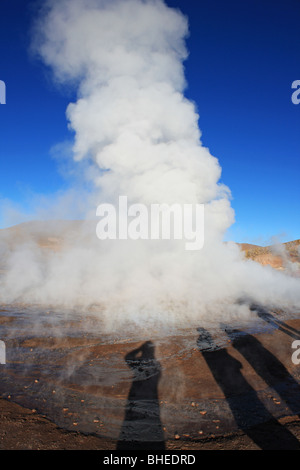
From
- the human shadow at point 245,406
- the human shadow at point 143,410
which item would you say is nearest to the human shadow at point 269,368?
the human shadow at point 245,406

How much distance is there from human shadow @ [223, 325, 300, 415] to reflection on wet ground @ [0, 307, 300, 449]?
0.06ft

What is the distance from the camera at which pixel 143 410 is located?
3.11 m

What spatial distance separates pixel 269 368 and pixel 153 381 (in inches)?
87.8

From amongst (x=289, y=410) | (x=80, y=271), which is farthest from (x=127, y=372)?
(x=80, y=271)

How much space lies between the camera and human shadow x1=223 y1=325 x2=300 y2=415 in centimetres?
356

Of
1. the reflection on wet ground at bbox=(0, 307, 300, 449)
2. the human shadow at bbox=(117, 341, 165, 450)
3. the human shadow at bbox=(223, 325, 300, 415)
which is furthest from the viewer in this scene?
the human shadow at bbox=(223, 325, 300, 415)

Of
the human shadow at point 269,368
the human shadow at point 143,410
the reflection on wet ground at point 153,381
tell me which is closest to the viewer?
the human shadow at point 143,410

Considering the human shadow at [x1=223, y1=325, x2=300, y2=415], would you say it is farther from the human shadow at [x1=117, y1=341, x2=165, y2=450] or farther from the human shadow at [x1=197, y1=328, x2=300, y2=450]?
the human shadow at [x1=117, y1=341, x2=165, y2=450]

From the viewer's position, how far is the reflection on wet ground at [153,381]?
2.85 m

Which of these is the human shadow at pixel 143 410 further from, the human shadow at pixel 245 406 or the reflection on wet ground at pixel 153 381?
the human shadow at pixel 245 406

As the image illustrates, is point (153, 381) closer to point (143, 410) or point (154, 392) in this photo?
point (154, 392)

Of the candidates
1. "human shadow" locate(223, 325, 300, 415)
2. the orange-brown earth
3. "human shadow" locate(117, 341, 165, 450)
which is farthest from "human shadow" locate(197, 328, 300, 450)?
"human shadow" locate(117, 341, 165, 450)

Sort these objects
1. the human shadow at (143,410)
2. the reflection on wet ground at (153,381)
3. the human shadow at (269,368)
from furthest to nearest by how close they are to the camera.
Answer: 1. the human shadow at (269,368)
2. the reflection on wet ground at (153,381)
3. the human shadow at (143,410)

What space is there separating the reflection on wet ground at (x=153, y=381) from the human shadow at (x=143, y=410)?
12mm
